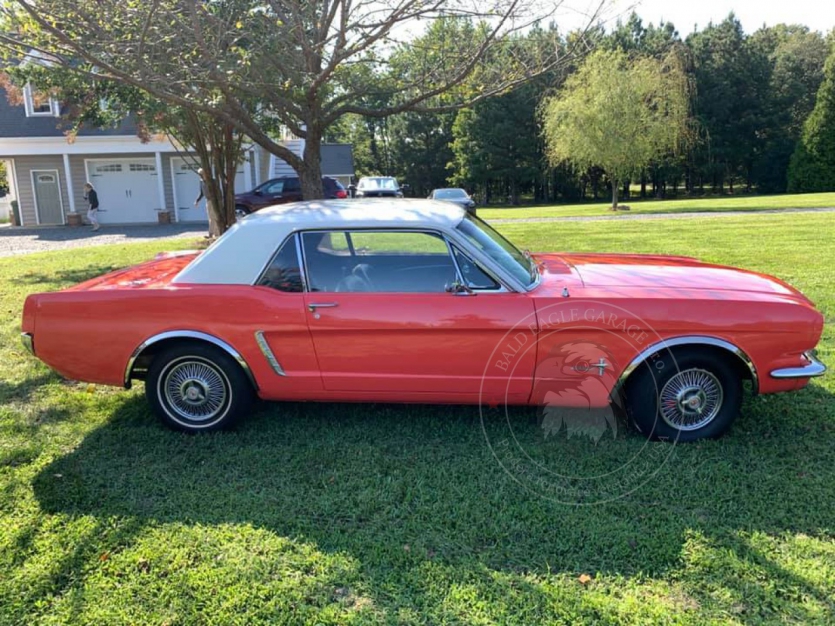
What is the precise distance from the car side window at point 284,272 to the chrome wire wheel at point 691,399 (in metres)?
2.44

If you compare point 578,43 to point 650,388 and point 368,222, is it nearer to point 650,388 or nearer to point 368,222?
point 368,222

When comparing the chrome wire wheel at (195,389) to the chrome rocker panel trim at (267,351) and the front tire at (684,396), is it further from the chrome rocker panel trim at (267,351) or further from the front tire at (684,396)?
the front tire at (684,396)

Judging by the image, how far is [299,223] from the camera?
416cm

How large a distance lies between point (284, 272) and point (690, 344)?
2.62m

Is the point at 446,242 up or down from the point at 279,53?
down

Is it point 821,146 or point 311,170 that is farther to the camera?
A: point 821,146

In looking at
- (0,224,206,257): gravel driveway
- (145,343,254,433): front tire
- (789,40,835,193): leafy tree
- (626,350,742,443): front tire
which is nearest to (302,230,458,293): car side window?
(145,343,254,433): front tire

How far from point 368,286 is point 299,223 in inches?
26.0

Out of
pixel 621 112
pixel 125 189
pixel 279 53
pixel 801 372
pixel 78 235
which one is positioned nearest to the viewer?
pixel 801 372

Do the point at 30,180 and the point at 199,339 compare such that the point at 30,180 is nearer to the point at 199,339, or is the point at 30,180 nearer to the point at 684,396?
the point at 199,339

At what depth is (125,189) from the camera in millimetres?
23766

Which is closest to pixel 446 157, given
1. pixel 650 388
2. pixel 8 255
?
pixel 8 255

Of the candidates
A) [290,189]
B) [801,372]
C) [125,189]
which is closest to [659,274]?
[801,372]

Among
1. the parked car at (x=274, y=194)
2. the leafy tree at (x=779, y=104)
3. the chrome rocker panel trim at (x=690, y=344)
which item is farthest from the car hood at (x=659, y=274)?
the leafy tree at (x=779, y=104)
